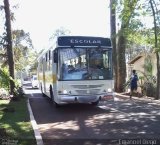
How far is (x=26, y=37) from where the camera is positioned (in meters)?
64.2

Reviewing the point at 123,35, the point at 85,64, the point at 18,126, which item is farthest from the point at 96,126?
the point at 123,35

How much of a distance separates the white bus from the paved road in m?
0.79

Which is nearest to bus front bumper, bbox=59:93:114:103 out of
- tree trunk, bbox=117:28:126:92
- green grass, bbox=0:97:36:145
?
green grass, bbox=0:97:36:145

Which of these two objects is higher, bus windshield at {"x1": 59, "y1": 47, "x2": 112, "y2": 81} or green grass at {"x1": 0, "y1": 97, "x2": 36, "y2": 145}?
bus windshield at {"x1": 59, "y1": 47, "x2": 112, "y2": 81}

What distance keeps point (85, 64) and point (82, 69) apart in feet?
0.81

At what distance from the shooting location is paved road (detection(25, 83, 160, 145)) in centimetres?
1088

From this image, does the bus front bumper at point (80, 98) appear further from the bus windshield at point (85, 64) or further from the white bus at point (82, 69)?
the bus windshield at point (85, 64)

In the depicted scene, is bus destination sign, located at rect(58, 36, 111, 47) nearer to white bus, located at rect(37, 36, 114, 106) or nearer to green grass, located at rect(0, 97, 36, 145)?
white bus, located at rect(37, 36, 114, 106)

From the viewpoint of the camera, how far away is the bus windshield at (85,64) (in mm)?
17234

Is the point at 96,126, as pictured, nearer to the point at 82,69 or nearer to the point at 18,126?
the point at 18,126

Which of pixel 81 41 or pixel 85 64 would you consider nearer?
pixel 85 64

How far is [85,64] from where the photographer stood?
1736cm

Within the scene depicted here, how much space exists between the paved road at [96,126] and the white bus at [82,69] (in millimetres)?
787

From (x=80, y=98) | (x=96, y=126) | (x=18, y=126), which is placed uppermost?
(x=80, y=98)
